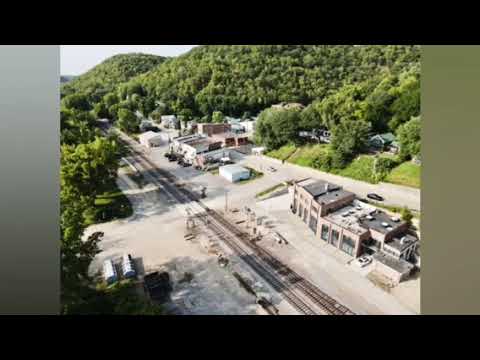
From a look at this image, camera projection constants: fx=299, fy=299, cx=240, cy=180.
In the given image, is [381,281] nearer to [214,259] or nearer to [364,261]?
[364,261]

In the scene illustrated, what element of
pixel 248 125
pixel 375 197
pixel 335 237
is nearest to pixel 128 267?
pixel 335 237

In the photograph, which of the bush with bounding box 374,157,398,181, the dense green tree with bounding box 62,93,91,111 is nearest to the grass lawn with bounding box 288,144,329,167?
the bush with bounding box 374,157,398,181

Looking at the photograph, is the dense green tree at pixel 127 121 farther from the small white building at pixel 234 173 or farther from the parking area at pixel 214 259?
the small white building at pixel 234 173

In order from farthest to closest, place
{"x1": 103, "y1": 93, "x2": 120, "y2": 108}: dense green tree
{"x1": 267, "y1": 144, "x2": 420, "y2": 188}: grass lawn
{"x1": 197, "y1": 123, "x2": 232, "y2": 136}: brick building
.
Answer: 1. {"x1": 197, "y1": 123, "x2": 232, "y2": 136}: brick building
2. {"x1": 103, "y1": 93, "x2": 120, "y2": 108}: dense green tree
3. {"x1": 267, "y1": 144, "x2": 420, "y2": 188}: grass lawn

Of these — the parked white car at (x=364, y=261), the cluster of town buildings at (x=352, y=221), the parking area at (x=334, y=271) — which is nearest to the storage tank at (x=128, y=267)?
the parking area at (x=334, y=271)

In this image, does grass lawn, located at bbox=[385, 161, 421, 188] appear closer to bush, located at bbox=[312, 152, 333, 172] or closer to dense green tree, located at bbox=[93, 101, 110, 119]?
bush, located at bbox=[312, 152, 333, 172]
